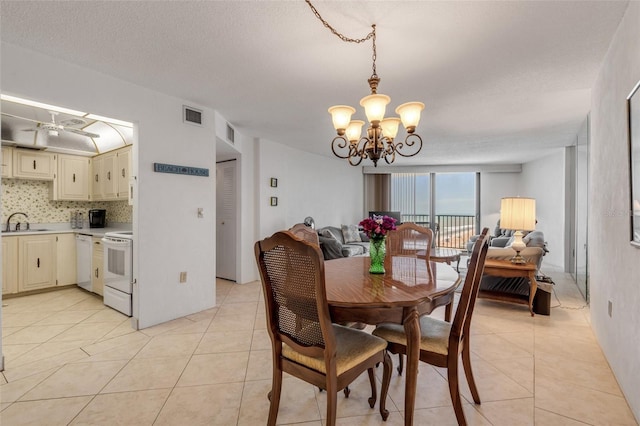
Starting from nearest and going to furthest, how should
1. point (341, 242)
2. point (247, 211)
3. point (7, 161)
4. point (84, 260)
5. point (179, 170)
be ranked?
point (179, 170), point (7, 161), point (84, 260), point (247, 211), point (341, 242)

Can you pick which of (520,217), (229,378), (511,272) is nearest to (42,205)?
(229,378)

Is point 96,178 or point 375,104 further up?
point 375,104

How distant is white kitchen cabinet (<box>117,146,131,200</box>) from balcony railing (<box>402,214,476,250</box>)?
21.6 feet

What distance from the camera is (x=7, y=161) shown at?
13.0ft

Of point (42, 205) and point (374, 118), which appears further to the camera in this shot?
point (42, 205)

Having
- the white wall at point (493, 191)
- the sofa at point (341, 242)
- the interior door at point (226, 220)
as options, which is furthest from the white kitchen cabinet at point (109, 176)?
the white wall at point (493, 191)

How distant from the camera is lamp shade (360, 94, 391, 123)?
1961 mm

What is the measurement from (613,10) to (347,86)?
1818mm

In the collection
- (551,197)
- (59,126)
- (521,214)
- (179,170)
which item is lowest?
(521,214)

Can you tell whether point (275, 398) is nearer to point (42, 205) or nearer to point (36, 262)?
point (36, 262)

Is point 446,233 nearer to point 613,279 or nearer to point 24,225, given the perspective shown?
point 613,279

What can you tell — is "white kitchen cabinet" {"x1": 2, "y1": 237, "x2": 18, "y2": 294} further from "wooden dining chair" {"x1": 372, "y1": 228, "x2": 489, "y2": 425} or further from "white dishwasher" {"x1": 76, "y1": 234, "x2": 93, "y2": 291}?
"wooden dining chair" {"x1": 372, "y1": 228, "x2": 489, "y2": 425}

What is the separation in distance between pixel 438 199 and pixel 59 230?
314 inches

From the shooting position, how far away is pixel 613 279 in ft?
7.04
